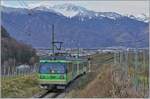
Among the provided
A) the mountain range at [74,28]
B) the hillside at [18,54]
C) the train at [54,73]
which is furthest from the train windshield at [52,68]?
the hillside at [18,54]

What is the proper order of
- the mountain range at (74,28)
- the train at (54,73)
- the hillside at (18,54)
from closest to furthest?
the train at (54,73) → the mountain range at (74,28) → the hillside at (18,54)

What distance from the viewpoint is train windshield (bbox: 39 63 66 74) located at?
16969 millimetres

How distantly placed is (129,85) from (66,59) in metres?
4.68

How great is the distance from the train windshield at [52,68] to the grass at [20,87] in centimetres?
67

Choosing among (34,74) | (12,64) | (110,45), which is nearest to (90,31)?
(110,45)

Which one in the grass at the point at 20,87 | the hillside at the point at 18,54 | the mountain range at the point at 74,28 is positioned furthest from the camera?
the hillside at the point at 18,54

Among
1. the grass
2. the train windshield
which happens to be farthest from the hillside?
the train windshield

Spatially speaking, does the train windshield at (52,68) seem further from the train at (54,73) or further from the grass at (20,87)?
the grass at (20,87)

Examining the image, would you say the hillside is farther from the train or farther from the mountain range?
the train

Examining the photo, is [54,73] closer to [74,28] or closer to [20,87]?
[20,87]

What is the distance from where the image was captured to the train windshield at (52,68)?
1697 cm

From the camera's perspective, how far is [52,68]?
17.0 metres

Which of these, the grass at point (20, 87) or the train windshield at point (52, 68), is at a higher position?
the train windshield at point (52, 68)

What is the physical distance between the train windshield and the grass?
0.67 meters
